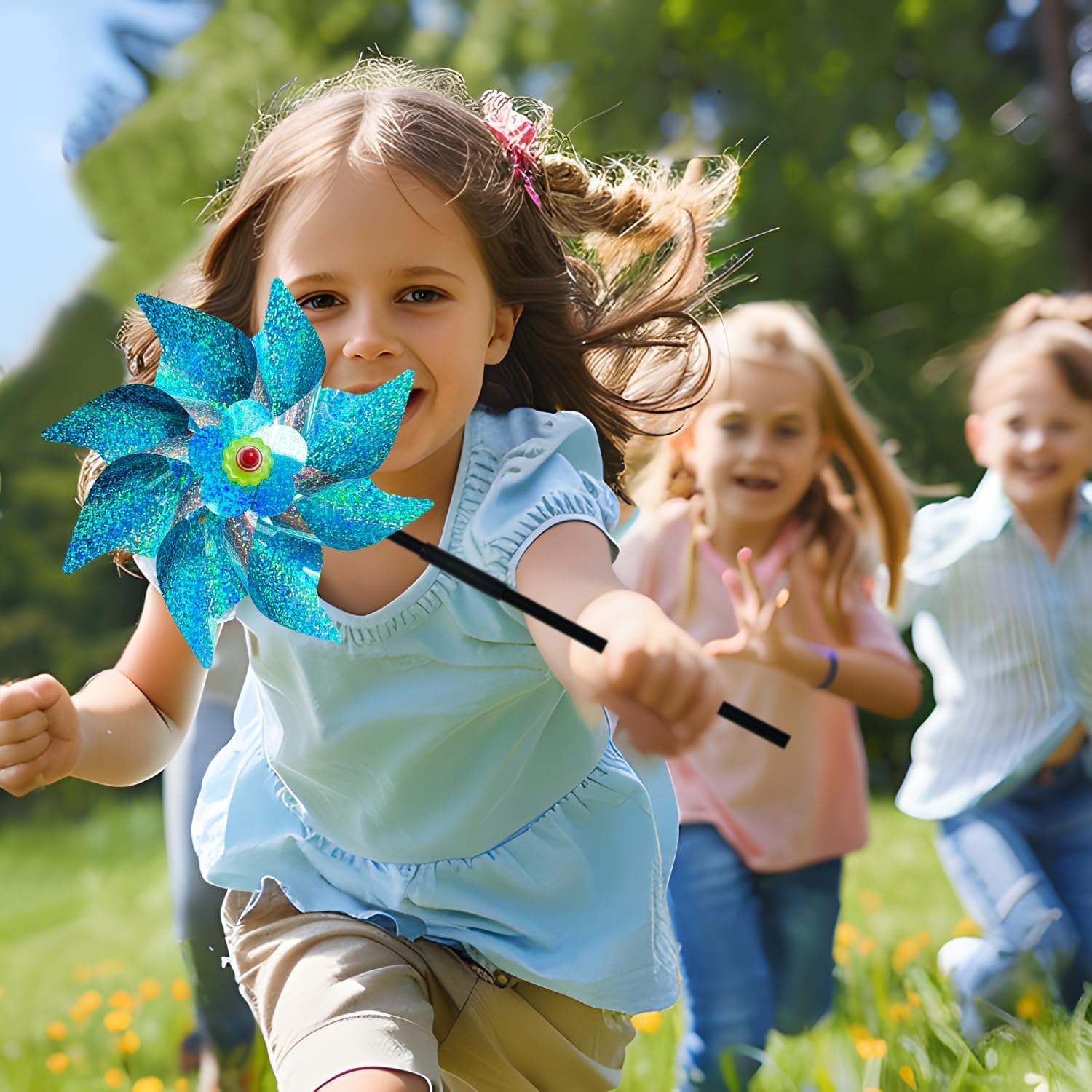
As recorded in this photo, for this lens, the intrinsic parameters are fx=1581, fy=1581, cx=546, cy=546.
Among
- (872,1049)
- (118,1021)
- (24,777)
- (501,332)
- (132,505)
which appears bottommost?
(118,1021)

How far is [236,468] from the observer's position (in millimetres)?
1646

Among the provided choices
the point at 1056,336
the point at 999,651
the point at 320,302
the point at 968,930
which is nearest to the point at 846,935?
the point at 968,930

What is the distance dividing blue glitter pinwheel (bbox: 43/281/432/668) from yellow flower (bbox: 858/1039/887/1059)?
5.72 ft

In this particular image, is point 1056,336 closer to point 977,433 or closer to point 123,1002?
point 977,433

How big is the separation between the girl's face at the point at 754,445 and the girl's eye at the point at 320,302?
154cm

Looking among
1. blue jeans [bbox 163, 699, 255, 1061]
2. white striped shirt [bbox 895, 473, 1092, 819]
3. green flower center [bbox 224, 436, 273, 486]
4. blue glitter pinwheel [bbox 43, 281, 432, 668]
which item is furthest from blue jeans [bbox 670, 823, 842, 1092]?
green flower center [bbox 224, 436, 273, 486]

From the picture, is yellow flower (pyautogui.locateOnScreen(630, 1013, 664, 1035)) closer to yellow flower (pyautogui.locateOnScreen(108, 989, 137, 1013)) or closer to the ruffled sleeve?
yellow flower (pyautogui.locateOnScreen(108, 989, 137, 1013))

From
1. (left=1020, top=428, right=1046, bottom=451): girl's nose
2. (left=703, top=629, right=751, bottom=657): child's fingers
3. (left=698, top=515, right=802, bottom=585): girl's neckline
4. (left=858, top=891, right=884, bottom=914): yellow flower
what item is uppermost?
(left=1020, top=428, right=1046, bottom=451): girl's nose

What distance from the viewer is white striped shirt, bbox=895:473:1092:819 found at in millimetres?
3480

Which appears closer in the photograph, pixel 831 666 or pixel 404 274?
pixel 404 274

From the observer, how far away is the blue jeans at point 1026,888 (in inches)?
129

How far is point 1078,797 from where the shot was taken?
3516 millimetres

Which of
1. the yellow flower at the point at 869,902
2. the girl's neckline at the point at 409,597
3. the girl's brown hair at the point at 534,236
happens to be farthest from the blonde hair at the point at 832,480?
the yellow flower at the point at 869,902

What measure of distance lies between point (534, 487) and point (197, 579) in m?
0.39
